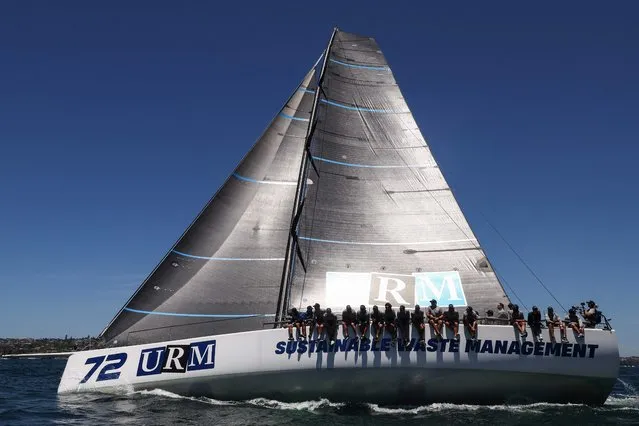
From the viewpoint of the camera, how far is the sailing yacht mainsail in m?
15.5

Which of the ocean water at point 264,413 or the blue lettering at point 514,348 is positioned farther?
the blue lettering at point 514,348

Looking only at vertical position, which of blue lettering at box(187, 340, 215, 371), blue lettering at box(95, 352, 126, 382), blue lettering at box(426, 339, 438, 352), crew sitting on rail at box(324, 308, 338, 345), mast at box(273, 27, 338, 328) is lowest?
blue lettering at box(95, 352, 126, 382)

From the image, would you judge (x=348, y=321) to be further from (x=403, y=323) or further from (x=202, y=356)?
(x=202, y=356)

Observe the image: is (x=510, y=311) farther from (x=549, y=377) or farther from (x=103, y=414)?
(x=103, y=414)

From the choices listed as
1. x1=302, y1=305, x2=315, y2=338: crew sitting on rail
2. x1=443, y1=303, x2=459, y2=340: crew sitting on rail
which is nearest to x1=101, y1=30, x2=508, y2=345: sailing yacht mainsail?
x1=302, y1=305, x2=315, y2=338: crew sitting on rail

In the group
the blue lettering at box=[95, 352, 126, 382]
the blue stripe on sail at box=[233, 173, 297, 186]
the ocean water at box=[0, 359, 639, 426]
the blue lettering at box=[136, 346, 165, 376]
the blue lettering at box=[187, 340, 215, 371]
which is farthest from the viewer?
the blue stripe on sail at box=[233, 173, 297, 186]

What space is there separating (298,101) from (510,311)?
1091 cm

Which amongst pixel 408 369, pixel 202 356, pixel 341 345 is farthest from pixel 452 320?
pixel 202 356

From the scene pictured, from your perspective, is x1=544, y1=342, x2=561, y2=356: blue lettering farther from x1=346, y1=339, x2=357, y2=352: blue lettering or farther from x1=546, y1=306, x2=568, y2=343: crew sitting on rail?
x1=346, y1=339, x2=357, y2=352: blue lettering

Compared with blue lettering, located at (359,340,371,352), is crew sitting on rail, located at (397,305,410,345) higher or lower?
higher

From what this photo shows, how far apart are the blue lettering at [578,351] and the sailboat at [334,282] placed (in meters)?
0.03

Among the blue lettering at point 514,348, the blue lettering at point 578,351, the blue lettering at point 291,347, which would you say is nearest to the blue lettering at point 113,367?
the blue lettering at point 291,347

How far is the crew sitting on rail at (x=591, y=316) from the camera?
13878 millimetres

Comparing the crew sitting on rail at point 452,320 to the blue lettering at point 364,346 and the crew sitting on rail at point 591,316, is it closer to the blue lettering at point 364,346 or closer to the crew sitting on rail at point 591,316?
the blue lettering at point 364,346
